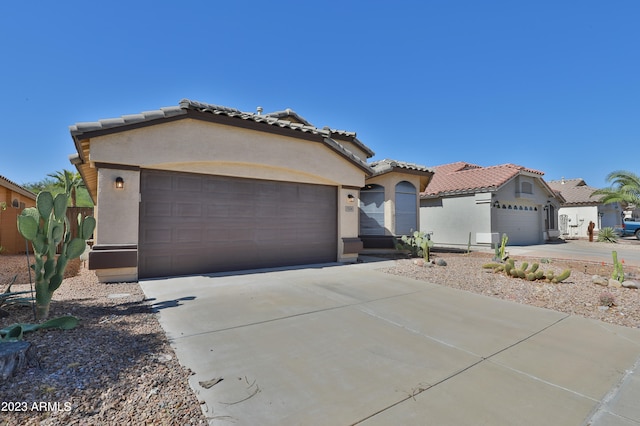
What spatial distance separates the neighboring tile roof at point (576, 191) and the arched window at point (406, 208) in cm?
2477

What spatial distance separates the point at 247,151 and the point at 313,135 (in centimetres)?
229

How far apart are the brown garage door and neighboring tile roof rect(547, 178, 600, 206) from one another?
31.0 m

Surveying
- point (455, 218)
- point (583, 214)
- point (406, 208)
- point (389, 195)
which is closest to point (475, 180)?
point (455, 218)

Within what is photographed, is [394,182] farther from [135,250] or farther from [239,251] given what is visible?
[135,250]

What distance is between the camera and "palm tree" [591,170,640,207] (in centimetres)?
2231

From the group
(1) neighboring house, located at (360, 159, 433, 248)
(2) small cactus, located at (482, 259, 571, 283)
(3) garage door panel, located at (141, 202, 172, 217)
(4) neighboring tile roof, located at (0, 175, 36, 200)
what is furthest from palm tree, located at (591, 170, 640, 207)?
(4) neighboring tile roof, located at (0, 175, 36, 200)

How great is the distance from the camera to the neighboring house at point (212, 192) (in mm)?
7098

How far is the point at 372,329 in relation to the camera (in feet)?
14.5

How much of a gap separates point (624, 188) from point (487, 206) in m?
13.8

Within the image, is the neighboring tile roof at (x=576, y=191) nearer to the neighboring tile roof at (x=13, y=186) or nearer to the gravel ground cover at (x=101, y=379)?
the gravel ground cover at (x=101, y=379)

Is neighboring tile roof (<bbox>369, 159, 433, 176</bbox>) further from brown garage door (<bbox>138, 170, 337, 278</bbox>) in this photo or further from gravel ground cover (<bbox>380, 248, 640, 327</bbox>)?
gravel ground cover (<bbox>380, 248, 640, 327</bbox>)

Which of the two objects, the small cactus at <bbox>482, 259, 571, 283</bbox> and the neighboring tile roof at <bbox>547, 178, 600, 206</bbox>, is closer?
the small cactus at <bbox>482, 259, 571, 283</bbox>

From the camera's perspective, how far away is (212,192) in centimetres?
845

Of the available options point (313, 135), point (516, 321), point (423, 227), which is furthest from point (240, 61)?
point (423, 227)
